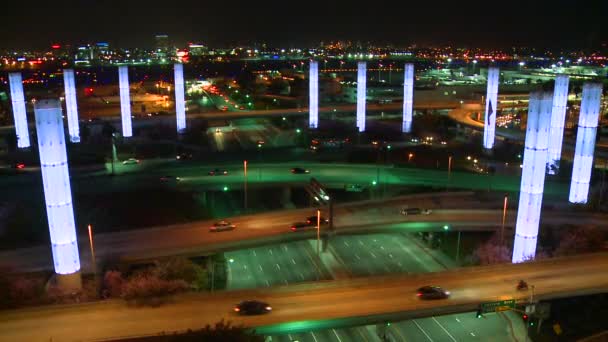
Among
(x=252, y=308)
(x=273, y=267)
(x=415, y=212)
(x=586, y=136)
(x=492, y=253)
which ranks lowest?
(x=273, y=267)

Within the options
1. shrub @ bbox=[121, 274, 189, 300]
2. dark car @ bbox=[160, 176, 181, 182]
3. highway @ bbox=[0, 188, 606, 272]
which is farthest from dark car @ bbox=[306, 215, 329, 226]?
dark car @ bbox=[160, 176, 181, 182]

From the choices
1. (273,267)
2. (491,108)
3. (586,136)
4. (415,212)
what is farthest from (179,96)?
(586,136)

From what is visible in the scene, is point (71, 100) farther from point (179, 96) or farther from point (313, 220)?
point (313, 220)

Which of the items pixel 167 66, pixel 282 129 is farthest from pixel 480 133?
pixel 167 66

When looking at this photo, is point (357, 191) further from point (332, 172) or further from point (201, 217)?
point (201, 217)

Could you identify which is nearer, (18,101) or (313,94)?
(18,101)

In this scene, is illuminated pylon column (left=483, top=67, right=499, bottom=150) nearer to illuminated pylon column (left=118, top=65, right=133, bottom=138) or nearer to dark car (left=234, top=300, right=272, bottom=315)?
illuminated pylon column (left=118, top=65, right=133, bottom=138)

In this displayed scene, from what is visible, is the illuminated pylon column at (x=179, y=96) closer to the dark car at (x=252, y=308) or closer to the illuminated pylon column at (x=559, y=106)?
the illuminated pylon column at (x=559, y=106)
